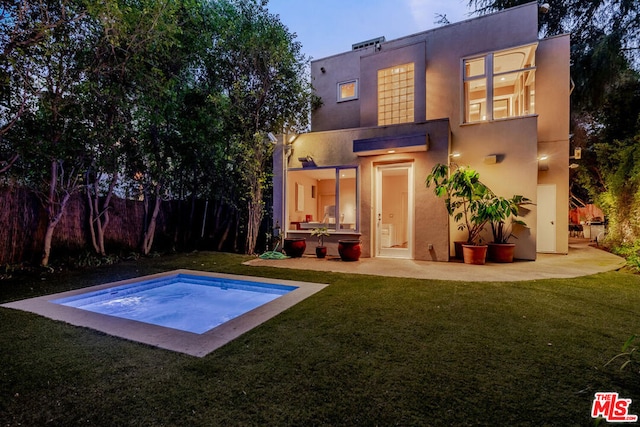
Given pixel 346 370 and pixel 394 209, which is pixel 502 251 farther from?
pixel 346 370

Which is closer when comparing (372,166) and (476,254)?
(476,254)

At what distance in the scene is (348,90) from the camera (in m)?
10.6

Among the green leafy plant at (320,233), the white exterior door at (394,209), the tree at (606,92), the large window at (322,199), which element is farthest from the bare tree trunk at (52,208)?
the tree at (606,92)

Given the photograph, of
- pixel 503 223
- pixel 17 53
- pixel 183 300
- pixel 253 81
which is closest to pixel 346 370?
pixel 183 300

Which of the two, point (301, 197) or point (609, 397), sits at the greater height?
point (301, 197)

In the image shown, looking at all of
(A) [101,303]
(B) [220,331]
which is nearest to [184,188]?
(A) [101,303]

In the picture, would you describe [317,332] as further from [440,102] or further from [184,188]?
[184,188]

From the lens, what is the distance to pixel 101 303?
4.46 metres

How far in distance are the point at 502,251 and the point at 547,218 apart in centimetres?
290

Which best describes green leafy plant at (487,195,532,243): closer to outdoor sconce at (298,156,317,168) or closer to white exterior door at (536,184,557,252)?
white exterior door at (536,184,557,252)

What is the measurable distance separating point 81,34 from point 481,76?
29.8ft

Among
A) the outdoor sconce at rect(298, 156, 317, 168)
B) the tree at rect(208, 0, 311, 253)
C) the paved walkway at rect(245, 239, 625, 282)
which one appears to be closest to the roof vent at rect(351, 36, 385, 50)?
the tree at rect(208, 0, 311, 253)

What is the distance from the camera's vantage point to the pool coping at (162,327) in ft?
8.57

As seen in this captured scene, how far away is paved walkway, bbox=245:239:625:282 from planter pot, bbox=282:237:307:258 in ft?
0.77
